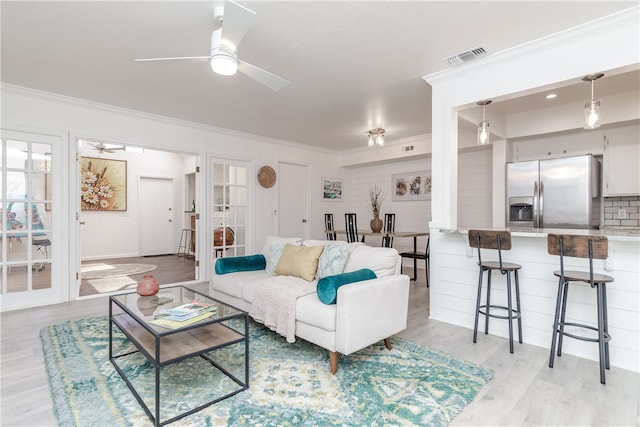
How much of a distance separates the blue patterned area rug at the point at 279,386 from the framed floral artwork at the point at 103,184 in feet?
17.7

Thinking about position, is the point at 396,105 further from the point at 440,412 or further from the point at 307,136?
the point at 440,412

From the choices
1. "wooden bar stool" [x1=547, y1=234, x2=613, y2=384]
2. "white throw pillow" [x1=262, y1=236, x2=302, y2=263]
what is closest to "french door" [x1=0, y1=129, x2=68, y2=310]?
"white throw pillow" [x1=262, y1=236, x2=302, y2=263]

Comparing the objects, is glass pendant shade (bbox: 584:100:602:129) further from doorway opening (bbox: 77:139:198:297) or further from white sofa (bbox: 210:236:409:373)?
doorway opening (bbox: 77:139:198:297)

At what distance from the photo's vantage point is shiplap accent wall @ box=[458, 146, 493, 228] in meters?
5.44

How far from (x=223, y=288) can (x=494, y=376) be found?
241cm

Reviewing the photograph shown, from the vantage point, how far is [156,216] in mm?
8039

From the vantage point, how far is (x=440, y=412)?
1.75 metres

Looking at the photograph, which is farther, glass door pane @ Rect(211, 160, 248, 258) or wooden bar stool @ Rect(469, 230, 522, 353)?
glass door pane @ Rect(211, 160, 248, 258)

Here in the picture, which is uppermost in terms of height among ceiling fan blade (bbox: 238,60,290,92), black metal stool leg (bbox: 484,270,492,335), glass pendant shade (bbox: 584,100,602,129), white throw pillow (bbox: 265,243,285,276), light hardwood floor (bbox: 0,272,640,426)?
ceiling fan blade (bbox: 238,60,290,92)

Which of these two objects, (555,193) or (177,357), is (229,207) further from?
(555,193)

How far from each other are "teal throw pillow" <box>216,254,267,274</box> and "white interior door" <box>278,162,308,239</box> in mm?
2697

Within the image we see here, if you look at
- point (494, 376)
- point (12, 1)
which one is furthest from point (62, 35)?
point (494, 376)

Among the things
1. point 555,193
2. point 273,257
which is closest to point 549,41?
point 555,193

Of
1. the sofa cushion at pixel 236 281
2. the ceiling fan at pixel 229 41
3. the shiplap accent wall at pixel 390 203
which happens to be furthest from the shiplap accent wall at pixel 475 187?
the ceiling fan at pixel 229 41
